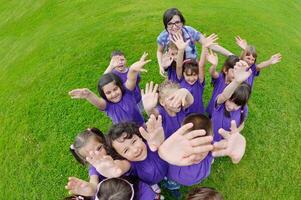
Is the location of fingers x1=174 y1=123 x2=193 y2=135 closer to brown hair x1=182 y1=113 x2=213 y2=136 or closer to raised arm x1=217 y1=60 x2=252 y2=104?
brown hair x1=182 y1=113 x2=213 y2=136

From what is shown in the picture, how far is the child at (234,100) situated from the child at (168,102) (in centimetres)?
45

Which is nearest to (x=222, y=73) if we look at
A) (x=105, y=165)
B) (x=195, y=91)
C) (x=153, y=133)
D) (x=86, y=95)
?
(x=195, y=91)

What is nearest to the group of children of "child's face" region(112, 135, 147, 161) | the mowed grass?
"child's face" region(112, 135, 147, 161)

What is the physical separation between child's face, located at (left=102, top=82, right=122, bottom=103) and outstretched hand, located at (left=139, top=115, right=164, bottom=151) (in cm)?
109

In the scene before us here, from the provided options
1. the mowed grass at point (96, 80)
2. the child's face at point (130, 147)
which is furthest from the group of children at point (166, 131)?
the mowed grass at point (96, 80)

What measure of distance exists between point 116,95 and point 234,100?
1.40 meters

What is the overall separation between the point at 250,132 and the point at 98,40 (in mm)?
3866

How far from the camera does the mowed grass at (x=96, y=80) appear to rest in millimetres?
5094

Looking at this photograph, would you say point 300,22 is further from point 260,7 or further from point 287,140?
point 287,140

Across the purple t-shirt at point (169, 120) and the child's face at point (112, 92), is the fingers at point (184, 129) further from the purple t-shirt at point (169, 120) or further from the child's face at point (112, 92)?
the child's face at point (112, 92)

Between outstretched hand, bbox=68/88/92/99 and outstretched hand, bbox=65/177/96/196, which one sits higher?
outstretched hand, bbox=68/88/92/99

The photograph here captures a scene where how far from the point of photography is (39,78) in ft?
22.6

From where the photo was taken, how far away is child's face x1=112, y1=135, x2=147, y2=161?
3.14 meters

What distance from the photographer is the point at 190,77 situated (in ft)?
14.2
